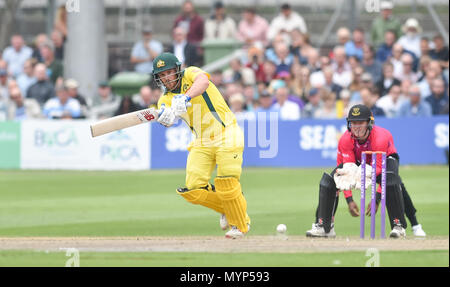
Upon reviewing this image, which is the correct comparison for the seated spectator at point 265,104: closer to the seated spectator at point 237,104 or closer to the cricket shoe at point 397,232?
the seated spectator at point 237,104

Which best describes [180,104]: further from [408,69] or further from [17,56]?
[17,56]

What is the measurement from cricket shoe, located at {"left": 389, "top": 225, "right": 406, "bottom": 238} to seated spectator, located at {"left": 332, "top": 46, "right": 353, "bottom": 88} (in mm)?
10364

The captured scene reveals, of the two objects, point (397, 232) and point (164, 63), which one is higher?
point (164, 63)

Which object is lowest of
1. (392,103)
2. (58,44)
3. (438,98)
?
(392,103)

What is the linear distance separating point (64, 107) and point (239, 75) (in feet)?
12.3

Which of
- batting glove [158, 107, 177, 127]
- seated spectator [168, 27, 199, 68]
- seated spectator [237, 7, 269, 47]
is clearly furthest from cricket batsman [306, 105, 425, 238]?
seated spectator [237, 7, 269, 47]

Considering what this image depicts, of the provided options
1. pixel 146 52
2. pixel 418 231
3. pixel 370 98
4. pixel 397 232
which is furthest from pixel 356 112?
pixel 146 52

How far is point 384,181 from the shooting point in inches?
399

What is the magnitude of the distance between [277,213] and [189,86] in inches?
161

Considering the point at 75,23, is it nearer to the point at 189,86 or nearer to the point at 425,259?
the point at 189,86

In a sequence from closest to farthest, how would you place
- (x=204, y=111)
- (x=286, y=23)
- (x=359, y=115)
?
(x=359, y=115)
(x=204, y=111)
(x=286, y=23)

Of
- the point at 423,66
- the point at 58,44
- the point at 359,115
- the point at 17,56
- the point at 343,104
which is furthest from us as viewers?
the point at 58,44

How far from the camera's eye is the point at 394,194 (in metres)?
10.4
